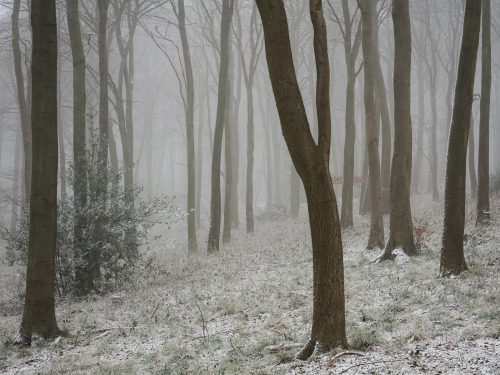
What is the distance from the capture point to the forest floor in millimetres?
4316

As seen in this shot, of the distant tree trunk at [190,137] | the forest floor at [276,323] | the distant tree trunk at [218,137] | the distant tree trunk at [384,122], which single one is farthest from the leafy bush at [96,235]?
the distant tree trunk at [384,122]

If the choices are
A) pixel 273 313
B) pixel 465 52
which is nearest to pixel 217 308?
pixel 273 313

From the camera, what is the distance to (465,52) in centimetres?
664

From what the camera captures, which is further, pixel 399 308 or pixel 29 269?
pixel 29 269

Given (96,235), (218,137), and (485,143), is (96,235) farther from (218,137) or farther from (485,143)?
(485,143)

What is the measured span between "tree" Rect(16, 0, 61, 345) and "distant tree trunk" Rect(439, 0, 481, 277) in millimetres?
6224

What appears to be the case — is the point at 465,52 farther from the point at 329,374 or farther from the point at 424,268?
the point at 329,374

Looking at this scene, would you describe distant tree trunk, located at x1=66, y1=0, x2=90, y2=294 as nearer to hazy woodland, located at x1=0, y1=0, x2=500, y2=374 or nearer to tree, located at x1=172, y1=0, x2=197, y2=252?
hazy woodland, located at x1=0, y1=0, x2=500, y2=374

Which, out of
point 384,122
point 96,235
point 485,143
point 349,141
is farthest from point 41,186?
point 384,122

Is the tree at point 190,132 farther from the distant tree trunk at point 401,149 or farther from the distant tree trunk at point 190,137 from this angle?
the distant tree trunk at point 401,149

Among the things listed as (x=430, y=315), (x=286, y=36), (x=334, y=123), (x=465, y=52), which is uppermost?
(x=334, y=123)

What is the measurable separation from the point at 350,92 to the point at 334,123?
21.8 m

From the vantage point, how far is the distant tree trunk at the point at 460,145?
21.7 feet

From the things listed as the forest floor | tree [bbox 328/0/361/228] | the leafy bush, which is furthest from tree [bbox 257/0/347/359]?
tree [bbox 328/0/361/228]
